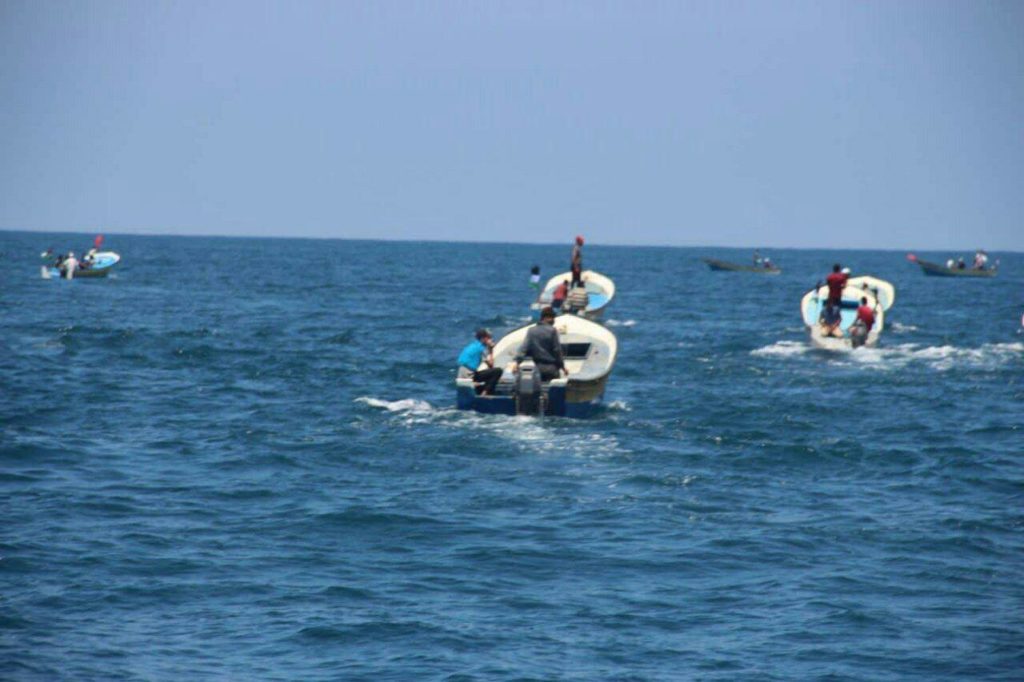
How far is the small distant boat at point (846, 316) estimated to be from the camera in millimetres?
37344

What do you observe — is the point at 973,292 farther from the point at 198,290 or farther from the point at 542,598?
the point at 542,598

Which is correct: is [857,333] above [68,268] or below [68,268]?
below

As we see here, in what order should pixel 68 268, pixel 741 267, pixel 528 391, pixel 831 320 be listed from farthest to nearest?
1. pixel 741 267
2. pixel 68 268
3. pixel 831 320
4. pixel 528 391

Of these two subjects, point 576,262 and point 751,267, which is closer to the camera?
point 576,262

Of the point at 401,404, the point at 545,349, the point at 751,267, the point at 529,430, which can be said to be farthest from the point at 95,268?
the point at 529,430

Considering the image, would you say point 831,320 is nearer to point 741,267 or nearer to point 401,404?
point 401,404

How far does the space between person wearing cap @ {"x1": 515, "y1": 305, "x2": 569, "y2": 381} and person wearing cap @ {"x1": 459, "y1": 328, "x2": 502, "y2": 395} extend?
21.5 inches

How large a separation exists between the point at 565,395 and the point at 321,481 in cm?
587

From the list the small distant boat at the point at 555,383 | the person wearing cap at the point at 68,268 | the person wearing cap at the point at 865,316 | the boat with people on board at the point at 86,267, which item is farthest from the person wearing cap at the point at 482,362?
the boat with people on board at the point at 86,267

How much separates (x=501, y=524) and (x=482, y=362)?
25.6 ft

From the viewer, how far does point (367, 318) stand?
171 ft

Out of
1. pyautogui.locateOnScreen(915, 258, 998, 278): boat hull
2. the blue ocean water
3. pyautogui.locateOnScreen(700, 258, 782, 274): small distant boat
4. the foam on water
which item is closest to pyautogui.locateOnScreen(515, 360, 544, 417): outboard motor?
the blue ocean water

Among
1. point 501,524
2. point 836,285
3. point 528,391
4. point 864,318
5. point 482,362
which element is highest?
point 836,285

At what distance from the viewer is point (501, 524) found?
16.6 m
